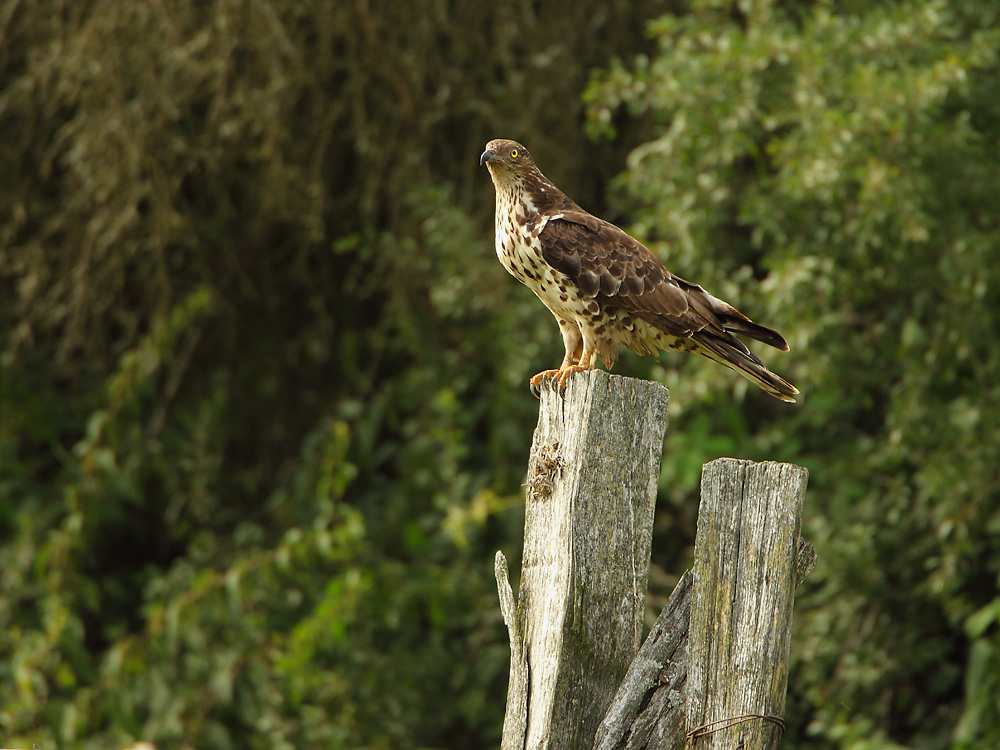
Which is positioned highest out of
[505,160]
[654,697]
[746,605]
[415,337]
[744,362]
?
[415,337]

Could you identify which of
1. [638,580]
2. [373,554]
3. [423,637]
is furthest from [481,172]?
[638,580]

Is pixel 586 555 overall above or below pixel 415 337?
below

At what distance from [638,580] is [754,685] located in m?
0.31

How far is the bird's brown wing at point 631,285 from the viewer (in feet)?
9.18

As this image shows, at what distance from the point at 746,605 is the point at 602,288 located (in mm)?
1078

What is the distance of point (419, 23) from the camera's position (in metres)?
5.35

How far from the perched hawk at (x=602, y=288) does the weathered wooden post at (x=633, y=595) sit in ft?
1.99

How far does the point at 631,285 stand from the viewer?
9.30ft

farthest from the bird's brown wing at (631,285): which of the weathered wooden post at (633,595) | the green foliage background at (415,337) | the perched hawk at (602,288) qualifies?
the green foliage background at (415,337)

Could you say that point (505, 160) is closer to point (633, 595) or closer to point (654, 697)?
point (633, 595)

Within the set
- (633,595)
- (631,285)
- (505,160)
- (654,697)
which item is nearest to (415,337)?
(505,160)

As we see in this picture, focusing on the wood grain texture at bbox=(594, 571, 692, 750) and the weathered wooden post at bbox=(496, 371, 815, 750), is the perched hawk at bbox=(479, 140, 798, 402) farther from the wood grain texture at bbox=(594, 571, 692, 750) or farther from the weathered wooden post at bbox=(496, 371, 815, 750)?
the wood grain texture at bbox=(594, 571, 692, 750)

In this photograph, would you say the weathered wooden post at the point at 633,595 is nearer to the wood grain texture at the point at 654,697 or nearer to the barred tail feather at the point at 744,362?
the wood grain texture at the point at 654,697

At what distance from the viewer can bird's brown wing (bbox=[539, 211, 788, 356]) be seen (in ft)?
9.18
